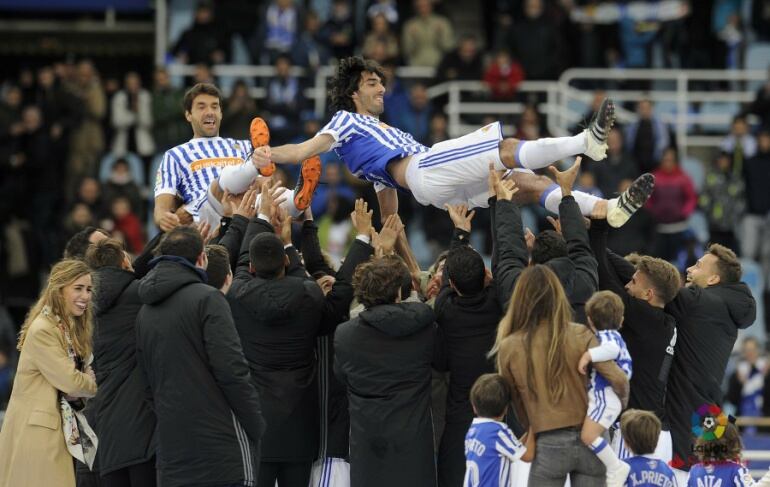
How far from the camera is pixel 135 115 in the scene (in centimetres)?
1991

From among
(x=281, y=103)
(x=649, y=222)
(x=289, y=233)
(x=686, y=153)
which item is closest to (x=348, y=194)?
(x=281, y=103)

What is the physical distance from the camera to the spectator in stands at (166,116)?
757 inches

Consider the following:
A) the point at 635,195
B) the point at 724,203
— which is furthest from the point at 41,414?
the point at 724,203

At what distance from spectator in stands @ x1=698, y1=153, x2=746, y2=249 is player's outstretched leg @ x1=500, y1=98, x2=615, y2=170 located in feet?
31.8

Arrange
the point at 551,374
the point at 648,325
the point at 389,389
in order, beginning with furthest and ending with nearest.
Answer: the point at 648,325, the point at 389,389, the point at 551,374

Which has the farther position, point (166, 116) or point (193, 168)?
point (166, 116)

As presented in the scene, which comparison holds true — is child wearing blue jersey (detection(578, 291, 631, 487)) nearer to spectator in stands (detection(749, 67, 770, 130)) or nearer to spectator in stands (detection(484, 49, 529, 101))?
spectator in stands (detection(484, 49, 529, 101))

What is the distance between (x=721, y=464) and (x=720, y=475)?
7cm

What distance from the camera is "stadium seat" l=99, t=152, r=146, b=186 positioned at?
1941 centimetres

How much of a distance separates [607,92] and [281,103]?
14.5 ft

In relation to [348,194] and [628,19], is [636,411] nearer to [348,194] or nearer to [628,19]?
[348,194]

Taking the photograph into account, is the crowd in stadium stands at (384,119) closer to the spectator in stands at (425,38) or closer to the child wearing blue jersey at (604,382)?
the spectator in stands at (425,38)

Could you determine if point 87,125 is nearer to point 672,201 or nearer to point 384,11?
point 384,11

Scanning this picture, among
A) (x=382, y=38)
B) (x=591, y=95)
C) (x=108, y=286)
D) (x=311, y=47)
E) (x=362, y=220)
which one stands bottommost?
(x=108, y=286)
